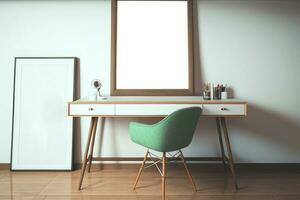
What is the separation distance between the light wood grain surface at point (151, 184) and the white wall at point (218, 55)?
0.18 m

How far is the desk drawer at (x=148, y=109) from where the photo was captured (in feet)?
6.54

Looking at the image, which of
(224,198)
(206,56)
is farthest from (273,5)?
(224,198)

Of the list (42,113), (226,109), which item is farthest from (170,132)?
(42,113)

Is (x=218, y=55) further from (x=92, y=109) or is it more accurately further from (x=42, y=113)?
(x=42, y=113)

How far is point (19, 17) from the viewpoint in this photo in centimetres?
252

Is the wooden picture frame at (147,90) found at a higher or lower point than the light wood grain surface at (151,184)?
higher

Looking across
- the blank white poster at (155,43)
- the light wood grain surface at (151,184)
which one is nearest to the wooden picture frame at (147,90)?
the blank white poster at (155,43)

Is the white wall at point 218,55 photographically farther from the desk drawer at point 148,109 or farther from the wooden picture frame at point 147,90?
the desk drawer at point 148,109

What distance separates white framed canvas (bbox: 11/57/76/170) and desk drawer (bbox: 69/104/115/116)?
0.49 m

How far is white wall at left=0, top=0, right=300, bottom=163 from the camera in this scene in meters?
2.48

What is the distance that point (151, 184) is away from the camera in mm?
2156

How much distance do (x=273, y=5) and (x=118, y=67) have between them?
1750 millimetres

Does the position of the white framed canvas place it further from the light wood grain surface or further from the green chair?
the green chair

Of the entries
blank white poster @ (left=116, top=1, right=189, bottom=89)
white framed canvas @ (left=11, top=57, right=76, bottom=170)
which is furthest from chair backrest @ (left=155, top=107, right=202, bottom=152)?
white framed canvas @ (left=11, top=57, right=76, bottom=170)
